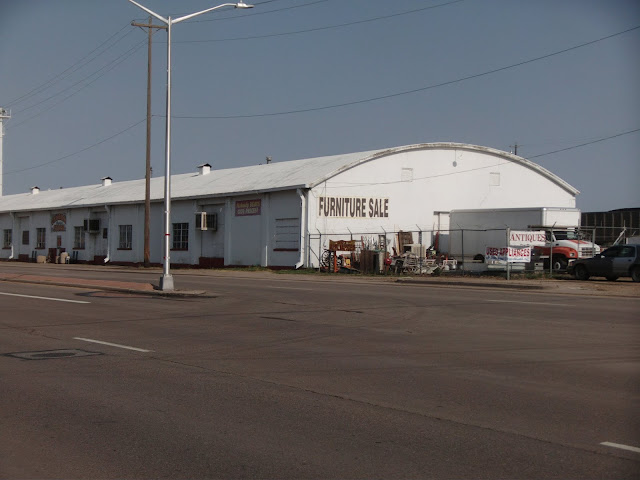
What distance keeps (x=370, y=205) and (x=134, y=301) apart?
24552 millimetres

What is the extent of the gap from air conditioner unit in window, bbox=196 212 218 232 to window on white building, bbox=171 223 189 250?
3.02 m

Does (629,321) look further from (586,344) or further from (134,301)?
(134,301)

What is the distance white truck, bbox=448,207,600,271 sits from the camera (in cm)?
3556

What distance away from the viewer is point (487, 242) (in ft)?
127

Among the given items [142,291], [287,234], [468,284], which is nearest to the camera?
[142,291]

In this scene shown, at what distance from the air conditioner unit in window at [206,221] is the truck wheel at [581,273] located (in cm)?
2378

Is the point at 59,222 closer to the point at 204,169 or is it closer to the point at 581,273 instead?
the point at 204,169

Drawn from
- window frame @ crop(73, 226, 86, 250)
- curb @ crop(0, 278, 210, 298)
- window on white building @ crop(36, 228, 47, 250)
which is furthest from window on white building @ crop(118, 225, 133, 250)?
curb @ crop(0, 278, 210, 298)

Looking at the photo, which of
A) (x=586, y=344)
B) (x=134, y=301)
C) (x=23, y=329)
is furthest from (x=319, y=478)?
(x=134, y=301)

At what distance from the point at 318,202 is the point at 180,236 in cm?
1356

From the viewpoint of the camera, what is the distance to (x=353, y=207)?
141 feet

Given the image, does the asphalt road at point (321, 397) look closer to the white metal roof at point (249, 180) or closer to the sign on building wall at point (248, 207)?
the white metal roof at point (249, 180)

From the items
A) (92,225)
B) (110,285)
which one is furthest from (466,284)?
(92,225)

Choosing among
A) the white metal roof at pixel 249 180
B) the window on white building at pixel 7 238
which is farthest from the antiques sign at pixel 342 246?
the window on white building at pixel 7 238
